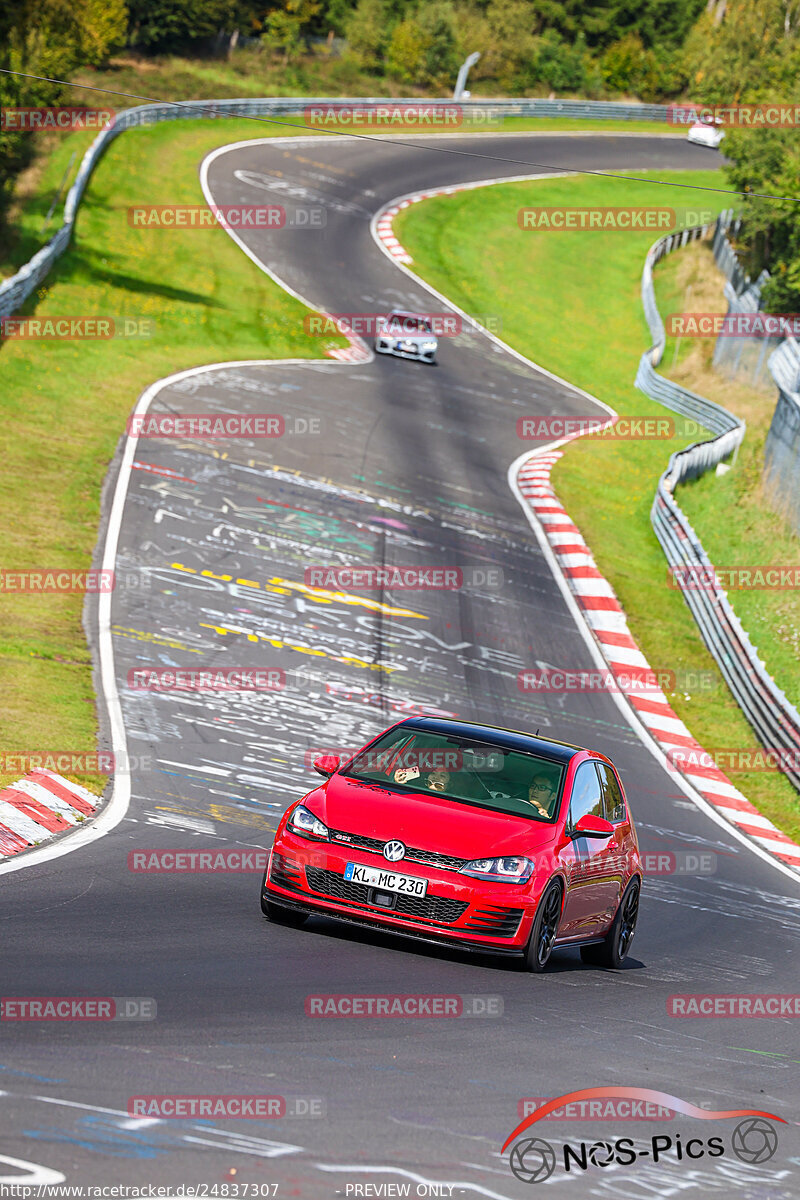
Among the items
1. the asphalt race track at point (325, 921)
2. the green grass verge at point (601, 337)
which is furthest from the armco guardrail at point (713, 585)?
the asphalt race track at point (325, 921)

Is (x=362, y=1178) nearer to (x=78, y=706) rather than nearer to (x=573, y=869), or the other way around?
(x=573, y=869)

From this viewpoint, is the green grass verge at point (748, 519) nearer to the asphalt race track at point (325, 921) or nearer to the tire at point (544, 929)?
the asphalt race track at point (325, 921)

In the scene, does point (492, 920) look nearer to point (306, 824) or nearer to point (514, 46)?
point (306, 824)

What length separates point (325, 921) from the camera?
32.9 feet

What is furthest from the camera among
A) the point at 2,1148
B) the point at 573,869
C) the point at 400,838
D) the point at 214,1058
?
the point at 573,869

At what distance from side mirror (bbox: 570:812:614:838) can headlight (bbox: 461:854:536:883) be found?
73cm

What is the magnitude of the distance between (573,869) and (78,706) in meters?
7.31

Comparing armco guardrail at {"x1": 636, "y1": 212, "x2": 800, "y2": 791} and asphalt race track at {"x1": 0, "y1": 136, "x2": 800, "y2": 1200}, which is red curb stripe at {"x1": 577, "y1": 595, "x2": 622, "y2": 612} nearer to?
asphalt race track at {"x1": 0, "y1": 136, "x2": 800, "y2": 1200}

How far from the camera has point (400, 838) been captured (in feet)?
30.1

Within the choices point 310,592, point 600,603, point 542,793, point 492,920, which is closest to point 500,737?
point 542,793

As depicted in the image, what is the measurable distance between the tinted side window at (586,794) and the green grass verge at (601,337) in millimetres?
8359

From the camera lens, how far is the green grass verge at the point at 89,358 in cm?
1662

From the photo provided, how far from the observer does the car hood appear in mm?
9203

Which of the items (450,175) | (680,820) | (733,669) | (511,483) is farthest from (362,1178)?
(450,175)
